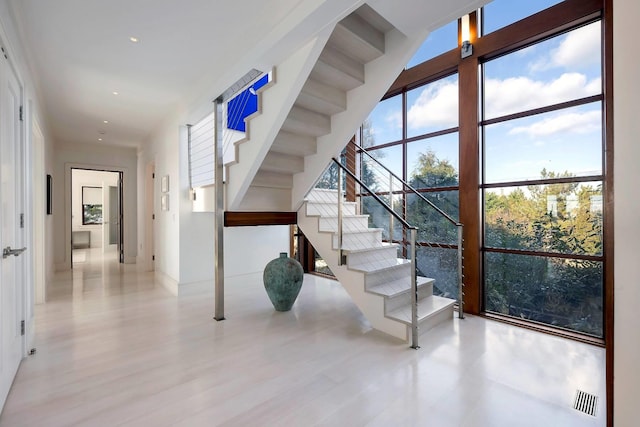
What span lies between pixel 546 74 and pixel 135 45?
3922 millimetres

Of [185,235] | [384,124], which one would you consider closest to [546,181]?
[384,124]

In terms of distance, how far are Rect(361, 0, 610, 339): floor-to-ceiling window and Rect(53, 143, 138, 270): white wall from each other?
6.18m

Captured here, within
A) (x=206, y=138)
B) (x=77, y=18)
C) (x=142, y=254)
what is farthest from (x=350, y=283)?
(x=142, y=254)

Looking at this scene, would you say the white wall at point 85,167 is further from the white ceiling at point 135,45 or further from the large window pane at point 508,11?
the large window pane at point 508,11

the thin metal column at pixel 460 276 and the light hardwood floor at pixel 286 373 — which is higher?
the thin metal column at pixel 460 276

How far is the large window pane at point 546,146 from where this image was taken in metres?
2.75

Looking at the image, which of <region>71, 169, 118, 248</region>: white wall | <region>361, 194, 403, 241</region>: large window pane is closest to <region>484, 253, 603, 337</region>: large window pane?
<region>361, 194, 403, 241</region>: large window pane

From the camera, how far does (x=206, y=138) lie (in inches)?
156

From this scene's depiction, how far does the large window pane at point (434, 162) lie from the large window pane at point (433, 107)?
6.1 inches

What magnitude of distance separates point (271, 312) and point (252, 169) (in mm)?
1645

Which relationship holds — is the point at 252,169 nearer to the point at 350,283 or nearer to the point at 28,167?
the point at 350,283

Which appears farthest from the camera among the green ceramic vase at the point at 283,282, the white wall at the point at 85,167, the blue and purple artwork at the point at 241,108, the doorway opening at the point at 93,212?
the doorway opening at the point at 93,212

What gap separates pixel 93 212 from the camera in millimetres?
10297

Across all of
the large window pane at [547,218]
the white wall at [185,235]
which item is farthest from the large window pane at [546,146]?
the white wall at [185,235]
